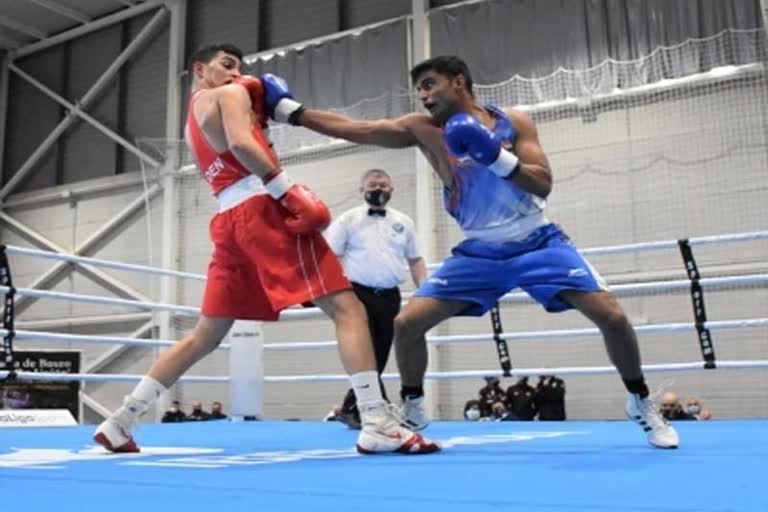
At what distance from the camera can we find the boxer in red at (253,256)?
2.08 meters

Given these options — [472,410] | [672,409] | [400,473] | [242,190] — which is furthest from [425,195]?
[400,473]

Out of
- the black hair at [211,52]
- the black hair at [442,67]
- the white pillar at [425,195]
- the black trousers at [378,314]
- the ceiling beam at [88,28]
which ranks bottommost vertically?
the black trousers at [378,314]

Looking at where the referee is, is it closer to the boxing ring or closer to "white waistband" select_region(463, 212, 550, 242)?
the boxing ring

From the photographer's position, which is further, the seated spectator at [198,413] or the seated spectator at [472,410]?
the seated spectator at [198,413]

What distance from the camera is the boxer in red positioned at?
208 centimetres

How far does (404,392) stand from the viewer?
8.20ft

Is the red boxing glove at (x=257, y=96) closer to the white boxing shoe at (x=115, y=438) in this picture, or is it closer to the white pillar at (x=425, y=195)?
the white boxing shoe at (x=115, y=438)

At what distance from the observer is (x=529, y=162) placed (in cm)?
223

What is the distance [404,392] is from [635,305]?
5.83 m

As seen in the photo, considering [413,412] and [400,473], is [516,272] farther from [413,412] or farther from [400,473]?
[400,473]

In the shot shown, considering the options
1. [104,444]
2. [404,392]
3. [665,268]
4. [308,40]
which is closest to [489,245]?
[404,392]

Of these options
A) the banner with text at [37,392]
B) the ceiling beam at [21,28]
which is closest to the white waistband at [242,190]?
the banner with text at [37,392]

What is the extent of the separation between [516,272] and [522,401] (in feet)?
18.0

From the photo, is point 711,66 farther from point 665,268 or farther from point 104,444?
point 104,444
